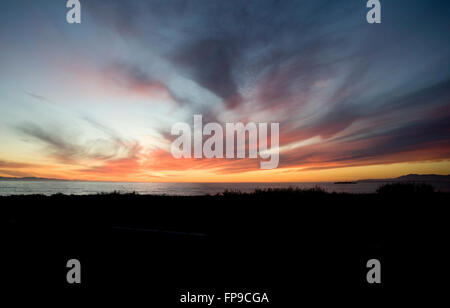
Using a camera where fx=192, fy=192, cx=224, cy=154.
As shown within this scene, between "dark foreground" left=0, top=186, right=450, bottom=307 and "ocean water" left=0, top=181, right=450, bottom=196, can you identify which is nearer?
"dark foreground" left=0, top=186, right=450, bottom=307

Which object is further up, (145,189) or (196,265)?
(196,265)

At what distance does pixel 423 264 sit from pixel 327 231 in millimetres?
3114

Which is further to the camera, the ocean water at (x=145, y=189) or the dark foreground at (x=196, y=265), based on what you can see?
the ocean water at (x=145, y=189)

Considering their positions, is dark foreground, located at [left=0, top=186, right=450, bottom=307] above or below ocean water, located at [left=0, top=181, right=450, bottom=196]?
above

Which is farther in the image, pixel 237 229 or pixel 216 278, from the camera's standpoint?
pixel 237 229

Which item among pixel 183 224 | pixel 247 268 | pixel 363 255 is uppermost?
pixel 363 255

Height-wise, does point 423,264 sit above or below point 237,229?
above

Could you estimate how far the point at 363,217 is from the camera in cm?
866

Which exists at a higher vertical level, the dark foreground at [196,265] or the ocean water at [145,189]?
the dark foreground at [196,265]

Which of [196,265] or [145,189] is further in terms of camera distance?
[145,189]
